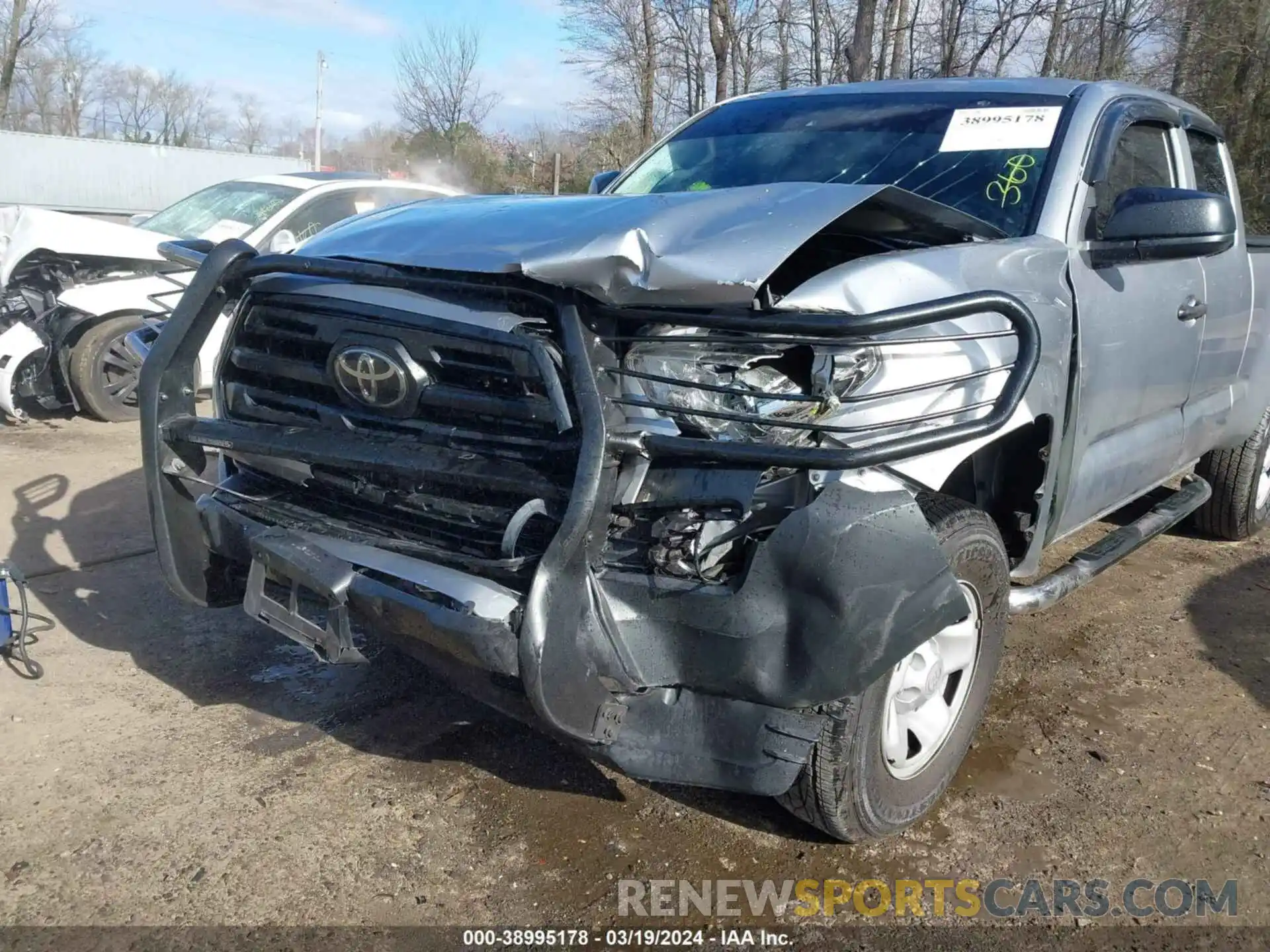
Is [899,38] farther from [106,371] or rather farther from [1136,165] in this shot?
[1136,165]

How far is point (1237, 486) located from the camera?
5062 mm

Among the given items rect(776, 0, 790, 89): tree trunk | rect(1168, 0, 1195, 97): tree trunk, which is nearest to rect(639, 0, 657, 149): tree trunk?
rect(776, 0, 790, 89): tree trunk

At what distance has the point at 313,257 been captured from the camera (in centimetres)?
283

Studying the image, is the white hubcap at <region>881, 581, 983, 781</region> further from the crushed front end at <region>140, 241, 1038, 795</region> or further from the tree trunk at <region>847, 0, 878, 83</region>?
the tree trunk at <region>847, 0, 878, 83</region>

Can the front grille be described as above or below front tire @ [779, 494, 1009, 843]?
above

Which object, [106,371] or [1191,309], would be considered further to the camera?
[106,371]

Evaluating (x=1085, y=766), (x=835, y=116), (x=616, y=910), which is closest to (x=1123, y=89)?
(x=835, y=116)

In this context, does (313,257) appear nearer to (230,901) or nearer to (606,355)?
(606,355)

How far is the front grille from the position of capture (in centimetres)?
234

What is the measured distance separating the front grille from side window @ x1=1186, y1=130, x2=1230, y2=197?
3.19m

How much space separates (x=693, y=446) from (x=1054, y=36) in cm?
2091

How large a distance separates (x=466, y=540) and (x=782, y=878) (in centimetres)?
114

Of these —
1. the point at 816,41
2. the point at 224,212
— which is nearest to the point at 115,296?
the point at 224,212

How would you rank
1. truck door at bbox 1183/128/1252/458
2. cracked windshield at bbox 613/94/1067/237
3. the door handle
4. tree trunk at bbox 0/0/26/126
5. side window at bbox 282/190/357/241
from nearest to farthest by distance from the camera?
cracked windshield at bbox 613/94/1067/237, the door handle, truck door at bbox 1183/128/1252/458, side window at bbox 282/190/357/241, tree trunk at bbox 0/0/26/126
